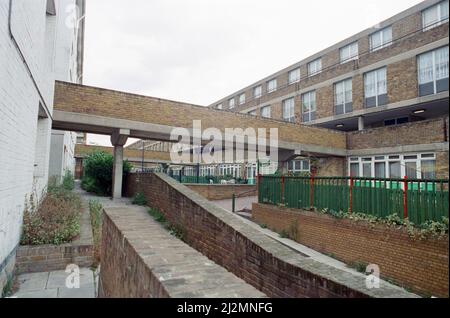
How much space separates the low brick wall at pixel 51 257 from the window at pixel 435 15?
2156 centimetres

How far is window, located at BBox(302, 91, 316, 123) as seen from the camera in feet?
79.7

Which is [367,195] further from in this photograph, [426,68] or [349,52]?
[349,52]

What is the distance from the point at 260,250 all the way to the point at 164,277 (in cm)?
120

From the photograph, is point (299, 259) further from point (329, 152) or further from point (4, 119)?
point (329, 152)

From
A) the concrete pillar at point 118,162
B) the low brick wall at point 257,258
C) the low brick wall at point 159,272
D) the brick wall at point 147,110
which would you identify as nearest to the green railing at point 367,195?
the brick wall at point 147,110

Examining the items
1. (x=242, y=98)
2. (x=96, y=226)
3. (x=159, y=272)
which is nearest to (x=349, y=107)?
(x=242, y=98)

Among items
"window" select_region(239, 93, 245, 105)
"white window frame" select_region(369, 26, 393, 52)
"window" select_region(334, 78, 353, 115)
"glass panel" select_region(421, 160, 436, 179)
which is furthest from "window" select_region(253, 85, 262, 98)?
"glass panel" select_region(421, 160, 436, 179)

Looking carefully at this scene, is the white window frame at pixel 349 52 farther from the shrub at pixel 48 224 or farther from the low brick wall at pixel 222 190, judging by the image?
the shrub at pixel 48 224

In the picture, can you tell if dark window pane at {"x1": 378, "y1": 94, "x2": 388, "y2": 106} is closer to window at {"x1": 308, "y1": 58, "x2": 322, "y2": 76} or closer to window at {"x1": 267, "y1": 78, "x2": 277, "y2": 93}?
window at {"x1": 308, "y1": 58, "x2": 322, "y2": 76}

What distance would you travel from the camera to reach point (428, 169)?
14828mm

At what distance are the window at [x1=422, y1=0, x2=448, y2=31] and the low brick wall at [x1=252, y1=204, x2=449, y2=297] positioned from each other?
52.6 feet

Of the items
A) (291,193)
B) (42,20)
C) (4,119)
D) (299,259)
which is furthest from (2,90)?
(291,193)

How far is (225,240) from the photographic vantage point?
13.3ft

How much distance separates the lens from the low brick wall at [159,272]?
8.12 ft
